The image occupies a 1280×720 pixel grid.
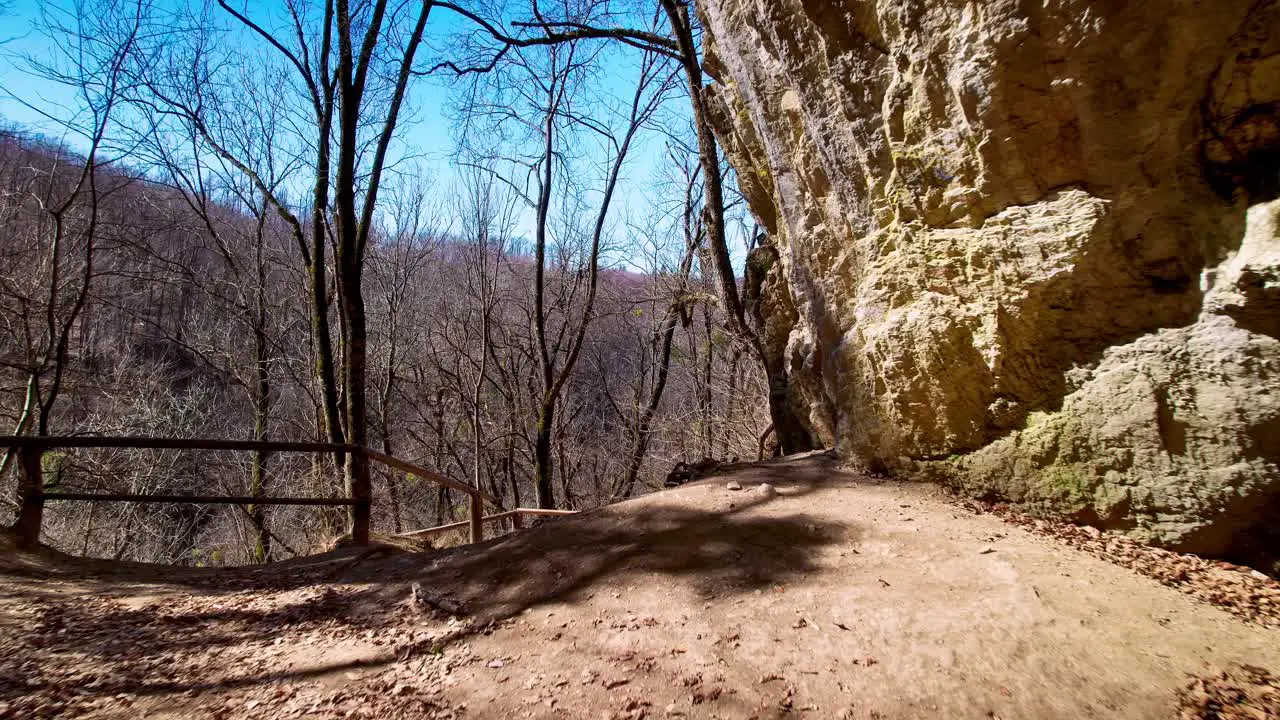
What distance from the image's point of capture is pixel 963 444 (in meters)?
3.67

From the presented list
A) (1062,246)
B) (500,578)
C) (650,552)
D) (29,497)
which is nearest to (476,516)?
(500,578)

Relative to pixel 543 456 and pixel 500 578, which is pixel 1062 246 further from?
pixel 543 456

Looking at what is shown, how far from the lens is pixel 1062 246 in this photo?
3088 mm

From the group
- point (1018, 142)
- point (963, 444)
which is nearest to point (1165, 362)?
point (963, 444)

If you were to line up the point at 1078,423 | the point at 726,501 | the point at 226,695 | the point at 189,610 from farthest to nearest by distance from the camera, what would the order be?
the point at 726,501 < the point at 189,610 < the point at 1078,423 < the point at 226,695

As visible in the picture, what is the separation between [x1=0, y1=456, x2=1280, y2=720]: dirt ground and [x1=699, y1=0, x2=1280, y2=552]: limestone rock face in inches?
17.2

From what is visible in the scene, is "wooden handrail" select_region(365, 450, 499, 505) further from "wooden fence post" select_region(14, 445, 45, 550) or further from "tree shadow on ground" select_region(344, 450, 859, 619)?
"wooden fence post" select_region(14, 445, 45, 550)

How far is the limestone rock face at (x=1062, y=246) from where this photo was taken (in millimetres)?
2635

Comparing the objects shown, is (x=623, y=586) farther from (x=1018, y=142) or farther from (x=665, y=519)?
(x=1018, y=142)

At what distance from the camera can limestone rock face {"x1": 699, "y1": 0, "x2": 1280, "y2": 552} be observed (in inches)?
104

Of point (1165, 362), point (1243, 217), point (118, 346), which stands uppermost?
point (118, 346)

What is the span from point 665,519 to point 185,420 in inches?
621

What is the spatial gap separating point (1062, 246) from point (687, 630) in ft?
9.35

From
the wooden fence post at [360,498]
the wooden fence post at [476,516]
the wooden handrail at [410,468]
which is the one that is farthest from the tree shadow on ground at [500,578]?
the wooden fence post at [476,516]
